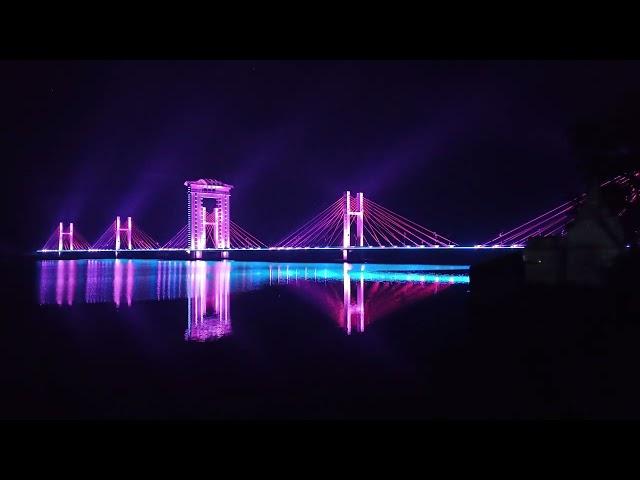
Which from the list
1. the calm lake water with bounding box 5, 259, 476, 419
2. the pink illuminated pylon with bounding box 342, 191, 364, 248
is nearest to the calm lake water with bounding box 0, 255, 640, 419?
the calm lake water with bounding box 5, 259, 476, 419

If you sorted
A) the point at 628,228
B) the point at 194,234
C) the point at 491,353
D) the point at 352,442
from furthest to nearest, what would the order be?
the point at 194,234 < the point at 628,228 < the point at 491,353 < the point at 352,442

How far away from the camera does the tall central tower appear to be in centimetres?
4409

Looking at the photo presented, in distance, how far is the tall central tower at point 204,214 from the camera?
4409 centimetres

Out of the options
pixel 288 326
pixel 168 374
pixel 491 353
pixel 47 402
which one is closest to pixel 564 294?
pixel 491 353

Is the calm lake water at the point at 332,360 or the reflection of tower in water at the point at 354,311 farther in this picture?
the reflection of tower in water at the point at 354,311

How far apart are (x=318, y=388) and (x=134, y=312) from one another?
5719mm

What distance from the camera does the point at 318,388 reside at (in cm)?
389

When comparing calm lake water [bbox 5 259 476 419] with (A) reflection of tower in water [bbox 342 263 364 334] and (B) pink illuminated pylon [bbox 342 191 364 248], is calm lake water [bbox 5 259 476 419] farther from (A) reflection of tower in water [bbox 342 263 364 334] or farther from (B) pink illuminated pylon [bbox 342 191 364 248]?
(B) pink illuminated pylon [bbox 342 191 364 248]

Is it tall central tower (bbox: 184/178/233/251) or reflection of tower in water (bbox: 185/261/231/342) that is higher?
tall central tower (bbox: 184/178/233/251)

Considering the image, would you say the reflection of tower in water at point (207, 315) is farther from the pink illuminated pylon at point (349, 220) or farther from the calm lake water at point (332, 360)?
the pink illuminated pylon at point (349, 220)

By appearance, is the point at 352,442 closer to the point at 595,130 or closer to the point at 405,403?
the point at 405,403

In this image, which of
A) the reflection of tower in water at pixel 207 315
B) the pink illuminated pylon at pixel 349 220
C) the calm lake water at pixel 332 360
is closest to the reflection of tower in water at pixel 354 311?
the calm lake water at pixel 332 360

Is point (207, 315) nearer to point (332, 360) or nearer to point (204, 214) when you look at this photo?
point (332, 360)

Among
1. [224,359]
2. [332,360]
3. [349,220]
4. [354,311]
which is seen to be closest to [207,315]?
[354,311]
